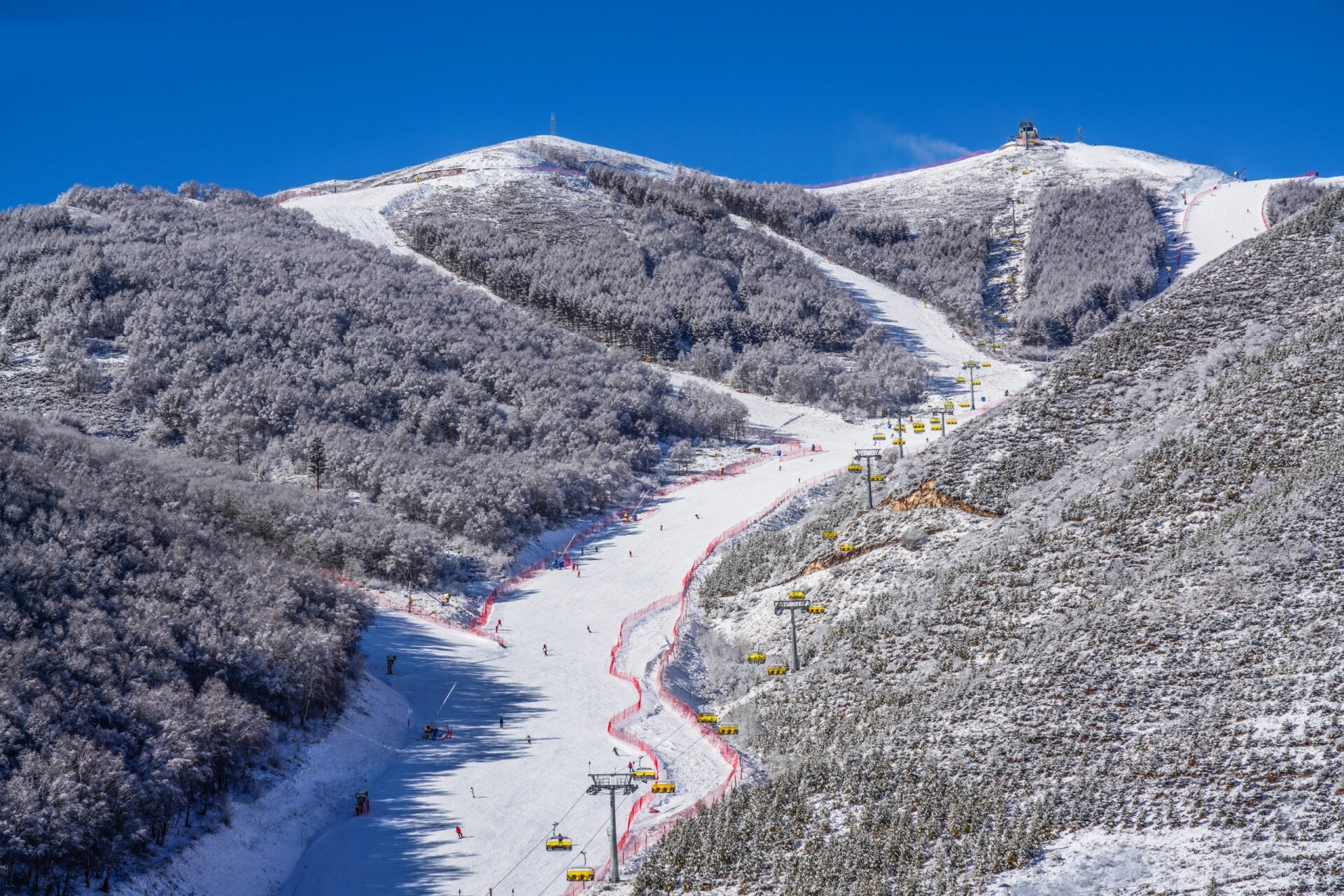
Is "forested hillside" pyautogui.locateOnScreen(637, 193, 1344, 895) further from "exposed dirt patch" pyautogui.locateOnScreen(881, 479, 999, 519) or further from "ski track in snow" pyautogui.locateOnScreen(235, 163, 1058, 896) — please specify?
Result: "ski track in snow" pyautogui.locateOnScreen(235, 163, 1058, 896)

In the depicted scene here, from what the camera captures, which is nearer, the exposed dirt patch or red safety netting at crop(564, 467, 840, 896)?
red safety netting at crop(564, 467, 840, 896)

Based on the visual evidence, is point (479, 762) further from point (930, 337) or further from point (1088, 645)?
point (930, 337)

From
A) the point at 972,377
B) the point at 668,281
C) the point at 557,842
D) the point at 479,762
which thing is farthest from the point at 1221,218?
the point at 557,842

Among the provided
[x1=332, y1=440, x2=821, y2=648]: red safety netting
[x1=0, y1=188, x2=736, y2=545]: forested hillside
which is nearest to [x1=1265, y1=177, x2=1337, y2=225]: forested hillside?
[x1=332, y1=440, x2=821, y2=648]: red safety netting

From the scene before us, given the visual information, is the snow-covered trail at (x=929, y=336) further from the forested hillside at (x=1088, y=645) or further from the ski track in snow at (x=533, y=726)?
the forested hillside at (x=1088, y=645)

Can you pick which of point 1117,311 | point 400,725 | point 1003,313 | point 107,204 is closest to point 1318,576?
point 400,725

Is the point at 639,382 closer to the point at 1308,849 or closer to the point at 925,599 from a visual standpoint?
the point at 925,599

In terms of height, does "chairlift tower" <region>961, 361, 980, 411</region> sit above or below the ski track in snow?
above
